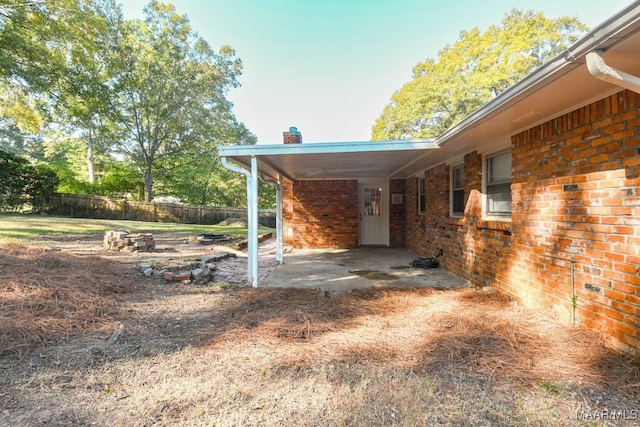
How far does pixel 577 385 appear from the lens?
221cm

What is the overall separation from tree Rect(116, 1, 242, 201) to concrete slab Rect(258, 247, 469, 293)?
15.3 m

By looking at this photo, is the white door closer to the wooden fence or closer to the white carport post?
the white carport post

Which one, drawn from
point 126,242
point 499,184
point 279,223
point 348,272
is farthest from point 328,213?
point 499,184

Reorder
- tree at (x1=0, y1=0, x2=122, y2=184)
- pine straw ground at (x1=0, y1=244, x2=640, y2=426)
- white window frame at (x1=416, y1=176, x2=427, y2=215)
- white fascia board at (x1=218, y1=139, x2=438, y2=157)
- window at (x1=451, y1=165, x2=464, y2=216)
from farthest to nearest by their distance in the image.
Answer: tree at (x1=0, y1=0, x2=122, y2=184) < white window frame at (x1=416, y1=176, x2=427, y2=215) < window at (x1=451, y1=165, x2=464, y2=216) < white fascia board at (x1=218, y1=139, x2=438, y2=157) < pine straw ground at (x1=0, y1=244, x2=640, y2=426)

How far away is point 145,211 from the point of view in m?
18.2

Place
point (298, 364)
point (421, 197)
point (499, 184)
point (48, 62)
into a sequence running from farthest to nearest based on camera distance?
1. point (48, 62)
2. point (421, 197)
3. point (499, 184)
4. point (298, 364)

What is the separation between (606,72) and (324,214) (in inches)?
323

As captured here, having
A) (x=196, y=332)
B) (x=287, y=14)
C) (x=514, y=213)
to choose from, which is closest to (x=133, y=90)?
(x=287, y=14)

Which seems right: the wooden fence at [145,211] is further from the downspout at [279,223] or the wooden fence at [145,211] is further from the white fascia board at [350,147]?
the white fascia board at [350,147]

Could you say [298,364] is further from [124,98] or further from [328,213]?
[124,98]

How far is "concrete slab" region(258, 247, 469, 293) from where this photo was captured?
5.29m

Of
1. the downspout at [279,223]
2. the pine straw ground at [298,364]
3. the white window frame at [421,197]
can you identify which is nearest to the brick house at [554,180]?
the pine straw ground at [298,364]

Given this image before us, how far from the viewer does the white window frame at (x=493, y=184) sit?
4.50m

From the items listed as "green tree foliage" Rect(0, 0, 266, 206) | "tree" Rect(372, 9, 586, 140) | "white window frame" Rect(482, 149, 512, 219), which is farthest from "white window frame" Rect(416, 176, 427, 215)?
"green tree foliage" Rect(0, 0, 266, 206)
